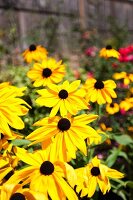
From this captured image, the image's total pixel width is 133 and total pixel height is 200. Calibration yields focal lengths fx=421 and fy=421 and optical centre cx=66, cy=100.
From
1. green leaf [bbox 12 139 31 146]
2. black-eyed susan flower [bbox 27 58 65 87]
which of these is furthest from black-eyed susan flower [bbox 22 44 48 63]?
green leaf [bbox 12 139 31 146]

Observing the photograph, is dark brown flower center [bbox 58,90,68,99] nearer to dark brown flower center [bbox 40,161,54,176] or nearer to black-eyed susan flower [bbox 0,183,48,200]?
dark brown flower center [bbox 40,161,54,176]

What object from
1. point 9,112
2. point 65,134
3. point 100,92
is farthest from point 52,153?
point 100,92

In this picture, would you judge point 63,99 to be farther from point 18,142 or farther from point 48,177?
point 48,177

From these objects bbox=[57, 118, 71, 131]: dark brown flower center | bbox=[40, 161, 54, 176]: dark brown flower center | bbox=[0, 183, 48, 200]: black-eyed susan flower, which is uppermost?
bbox=[57, 118, 71, 131]: dark brown flower center

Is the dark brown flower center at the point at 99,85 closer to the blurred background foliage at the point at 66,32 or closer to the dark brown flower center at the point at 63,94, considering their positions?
the dark brown flower center at the point at 63,94

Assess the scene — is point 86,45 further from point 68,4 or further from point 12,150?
point 12,150

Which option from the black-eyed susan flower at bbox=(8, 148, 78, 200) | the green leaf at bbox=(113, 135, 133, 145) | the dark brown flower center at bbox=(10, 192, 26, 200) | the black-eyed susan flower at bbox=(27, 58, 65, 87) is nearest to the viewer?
the dark brown flower center at bbox=(10, 192, 26, 200)
